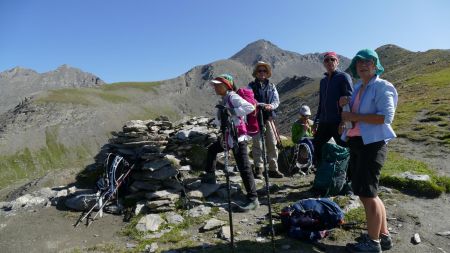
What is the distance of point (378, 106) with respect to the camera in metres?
5.93

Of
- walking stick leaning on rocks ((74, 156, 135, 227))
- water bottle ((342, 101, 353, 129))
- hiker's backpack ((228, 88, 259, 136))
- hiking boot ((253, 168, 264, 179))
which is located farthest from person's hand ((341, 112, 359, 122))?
walking stick leaning on rocks ((74, 156, 135, 227))

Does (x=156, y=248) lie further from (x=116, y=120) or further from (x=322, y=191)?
(x=116, y=120)

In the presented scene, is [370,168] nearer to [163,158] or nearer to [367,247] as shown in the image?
[367,247]

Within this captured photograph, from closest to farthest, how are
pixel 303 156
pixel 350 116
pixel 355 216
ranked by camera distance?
pixel 350 116
pixel 355 216
pixel 303 156

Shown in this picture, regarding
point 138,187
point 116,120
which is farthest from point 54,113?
→ point 138,187

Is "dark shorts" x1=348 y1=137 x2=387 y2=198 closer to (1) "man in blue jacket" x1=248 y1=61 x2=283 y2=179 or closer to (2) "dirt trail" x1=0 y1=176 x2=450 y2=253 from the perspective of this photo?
(2) "dirt trail" x1=0 y1=176 x2=450 y2=253

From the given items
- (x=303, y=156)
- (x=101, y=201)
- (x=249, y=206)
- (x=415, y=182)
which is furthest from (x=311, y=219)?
(x=101, y=201)

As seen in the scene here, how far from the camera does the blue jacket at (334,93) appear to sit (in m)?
9.09

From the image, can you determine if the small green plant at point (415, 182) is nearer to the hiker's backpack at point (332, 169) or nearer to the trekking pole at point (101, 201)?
the hiker's backpack at point (332, 169)

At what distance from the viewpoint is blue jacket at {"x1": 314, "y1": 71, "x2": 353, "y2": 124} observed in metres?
9.09

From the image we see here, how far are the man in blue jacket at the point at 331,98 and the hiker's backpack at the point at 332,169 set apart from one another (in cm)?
39

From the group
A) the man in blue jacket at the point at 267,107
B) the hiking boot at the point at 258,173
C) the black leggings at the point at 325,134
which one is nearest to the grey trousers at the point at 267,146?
the man in blue jacket at the point at 267,107

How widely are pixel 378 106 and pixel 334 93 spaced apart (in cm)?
332

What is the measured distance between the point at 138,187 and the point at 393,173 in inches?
306
